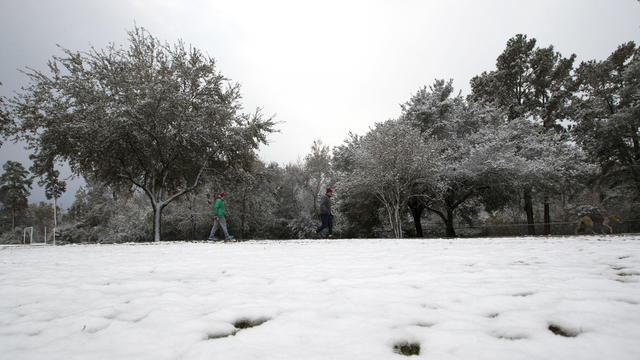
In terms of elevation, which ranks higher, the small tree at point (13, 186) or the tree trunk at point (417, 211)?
the small tree at point (13, 186)

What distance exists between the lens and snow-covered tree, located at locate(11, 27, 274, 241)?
15242 millimetres

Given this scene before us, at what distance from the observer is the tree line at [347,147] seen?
15.8 m

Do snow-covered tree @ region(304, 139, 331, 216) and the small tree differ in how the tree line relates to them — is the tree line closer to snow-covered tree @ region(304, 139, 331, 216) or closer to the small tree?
snow-covered tree @ region(304, 139, 331, 216)

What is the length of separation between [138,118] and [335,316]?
16.4 m

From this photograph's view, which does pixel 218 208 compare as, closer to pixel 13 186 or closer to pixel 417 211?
pixel 417 211

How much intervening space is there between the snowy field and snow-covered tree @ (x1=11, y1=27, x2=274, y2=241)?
1365 cm

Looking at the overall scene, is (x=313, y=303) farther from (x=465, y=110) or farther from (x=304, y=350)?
(x=465, y=110)

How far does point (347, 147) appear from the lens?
26641 mm

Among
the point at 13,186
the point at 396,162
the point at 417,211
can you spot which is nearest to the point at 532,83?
the point at 417,211

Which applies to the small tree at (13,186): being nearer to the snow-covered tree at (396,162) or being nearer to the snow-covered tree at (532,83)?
the snow-covered tree at (396,162)

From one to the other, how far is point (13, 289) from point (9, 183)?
80290 millimetres

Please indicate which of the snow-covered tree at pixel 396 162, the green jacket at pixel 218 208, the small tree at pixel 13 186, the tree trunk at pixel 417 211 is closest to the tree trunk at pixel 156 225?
the green jacket at pixel 218 208

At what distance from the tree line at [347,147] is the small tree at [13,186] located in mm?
43508

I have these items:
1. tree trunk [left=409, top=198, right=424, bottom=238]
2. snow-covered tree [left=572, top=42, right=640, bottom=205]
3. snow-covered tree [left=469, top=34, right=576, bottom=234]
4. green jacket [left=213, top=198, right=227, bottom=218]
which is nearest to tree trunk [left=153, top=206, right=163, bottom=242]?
green jacket [left=213, top=198, right=227, bottom=218]
